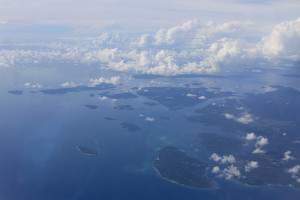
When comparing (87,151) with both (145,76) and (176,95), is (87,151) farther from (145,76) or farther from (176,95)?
(145,76)

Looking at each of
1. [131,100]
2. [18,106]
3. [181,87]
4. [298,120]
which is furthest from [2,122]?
[298,120]

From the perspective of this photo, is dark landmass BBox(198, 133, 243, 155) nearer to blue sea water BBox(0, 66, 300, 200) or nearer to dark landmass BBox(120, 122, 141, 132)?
blue sea water BBox(0, 66, 300, 200)

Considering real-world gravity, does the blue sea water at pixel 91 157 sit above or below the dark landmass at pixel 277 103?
below

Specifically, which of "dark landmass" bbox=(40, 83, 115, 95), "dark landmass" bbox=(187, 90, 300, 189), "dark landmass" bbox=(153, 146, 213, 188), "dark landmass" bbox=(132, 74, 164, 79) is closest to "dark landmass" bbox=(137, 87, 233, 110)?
"dark landmass" bbox=(187, 90, 300, 189)

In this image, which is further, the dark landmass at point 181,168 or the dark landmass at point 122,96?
the dark landmass at point 122,96

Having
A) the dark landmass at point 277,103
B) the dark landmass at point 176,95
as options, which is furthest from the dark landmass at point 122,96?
the dark landmass at point 277,103

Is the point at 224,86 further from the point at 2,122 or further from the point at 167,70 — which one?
the point at 2,122

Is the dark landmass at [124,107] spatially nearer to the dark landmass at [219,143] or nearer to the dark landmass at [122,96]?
the dark landmass at [122,96]
